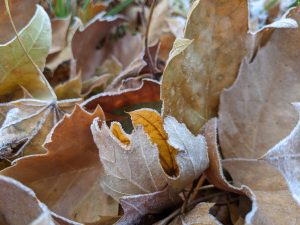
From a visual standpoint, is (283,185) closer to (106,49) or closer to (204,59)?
(204,59)

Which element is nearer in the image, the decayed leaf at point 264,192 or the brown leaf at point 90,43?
the decayed leaf at point 264,192

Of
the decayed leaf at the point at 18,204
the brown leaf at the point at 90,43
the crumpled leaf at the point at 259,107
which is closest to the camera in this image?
the decayed leaf at the point at 18,204

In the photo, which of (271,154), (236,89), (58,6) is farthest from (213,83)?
(58,6)

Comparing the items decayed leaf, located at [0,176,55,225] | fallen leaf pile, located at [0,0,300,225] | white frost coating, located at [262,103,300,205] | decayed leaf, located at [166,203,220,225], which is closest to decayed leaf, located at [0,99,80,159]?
fallen leaf pile, located at [0,0,300,225]

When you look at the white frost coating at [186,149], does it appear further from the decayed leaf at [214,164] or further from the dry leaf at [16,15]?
the dry leaf at [16,15]

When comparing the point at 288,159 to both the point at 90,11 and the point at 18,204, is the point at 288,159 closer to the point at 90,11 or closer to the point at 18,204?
the point at 18,204

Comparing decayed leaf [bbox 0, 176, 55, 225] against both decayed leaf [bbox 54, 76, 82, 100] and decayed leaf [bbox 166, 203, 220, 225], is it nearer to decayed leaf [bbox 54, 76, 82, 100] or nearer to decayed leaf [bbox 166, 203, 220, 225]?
decayed leaf [bbox 166, 203, 220, 225]

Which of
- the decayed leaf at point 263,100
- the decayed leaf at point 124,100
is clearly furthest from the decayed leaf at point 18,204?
the decayed leaf at point 263,100
